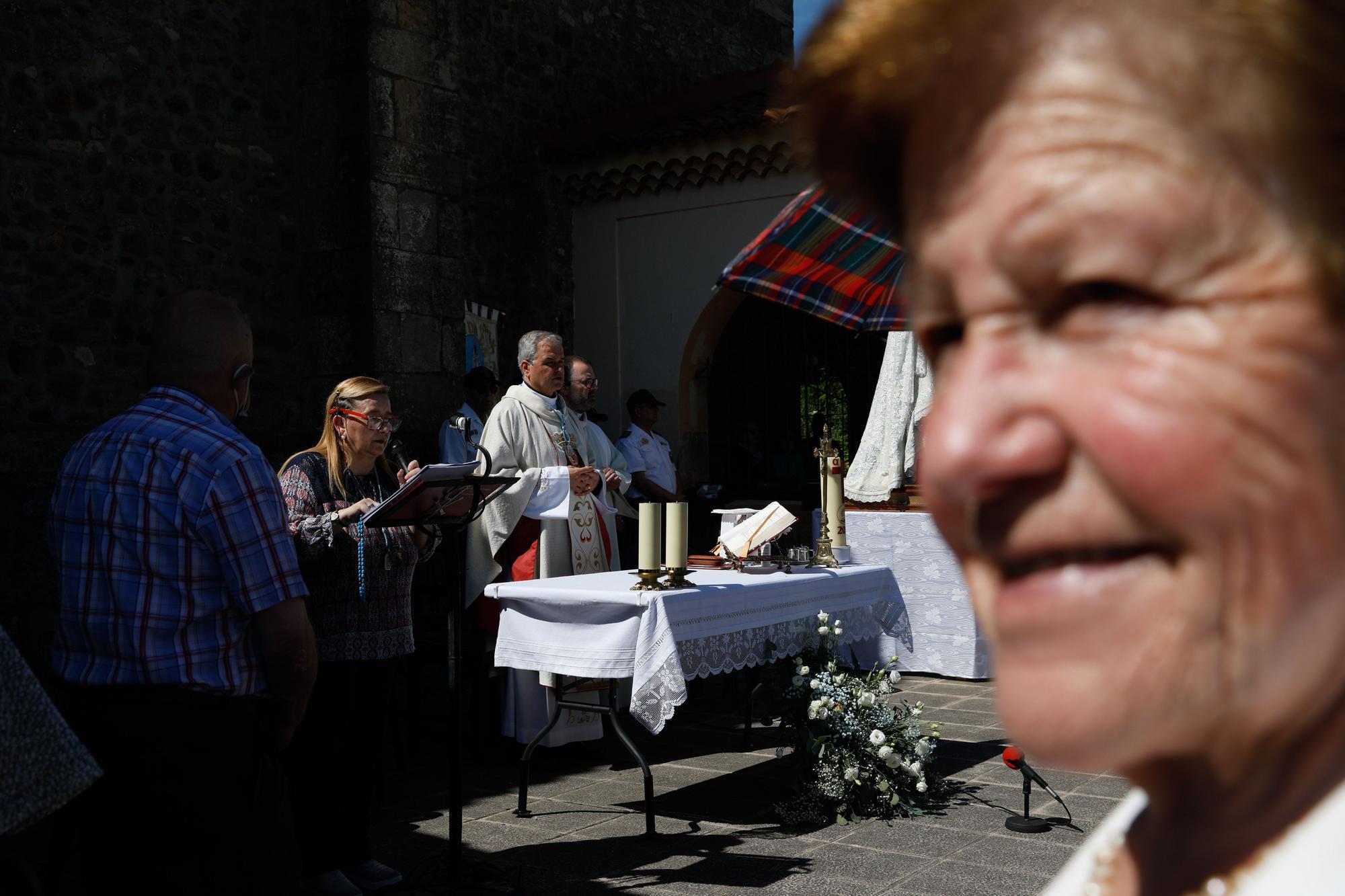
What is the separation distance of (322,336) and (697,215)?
3.41m

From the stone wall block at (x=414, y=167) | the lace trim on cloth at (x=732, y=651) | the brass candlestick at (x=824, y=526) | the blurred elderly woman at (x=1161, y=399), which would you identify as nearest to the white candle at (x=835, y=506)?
the brass candlestick at (x=824, y=526)

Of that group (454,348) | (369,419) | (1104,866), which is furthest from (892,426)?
(1104,866)

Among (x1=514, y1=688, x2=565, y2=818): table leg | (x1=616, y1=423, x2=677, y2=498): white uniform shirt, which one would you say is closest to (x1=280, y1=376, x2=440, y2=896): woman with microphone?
(x1=514, y1=688, x2=565, y2=818): table leg

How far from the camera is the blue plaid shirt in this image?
2855mm

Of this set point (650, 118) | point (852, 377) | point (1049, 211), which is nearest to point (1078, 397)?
point (1049, 211)

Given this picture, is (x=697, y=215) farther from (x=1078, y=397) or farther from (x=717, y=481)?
(x=1078, y=397)

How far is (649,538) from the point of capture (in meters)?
4.97

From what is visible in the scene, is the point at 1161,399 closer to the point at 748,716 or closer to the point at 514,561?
the point at 748,716

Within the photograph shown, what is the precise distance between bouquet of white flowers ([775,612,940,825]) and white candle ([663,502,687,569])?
0.77m

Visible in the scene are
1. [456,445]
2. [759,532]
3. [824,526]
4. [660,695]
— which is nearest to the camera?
[660,695]

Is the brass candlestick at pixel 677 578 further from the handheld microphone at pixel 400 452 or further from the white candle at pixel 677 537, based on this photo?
the handheld microphone at pixel 400 452

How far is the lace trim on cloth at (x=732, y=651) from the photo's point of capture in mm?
4609

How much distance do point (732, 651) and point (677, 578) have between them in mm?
368

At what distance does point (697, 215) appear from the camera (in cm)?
1051
